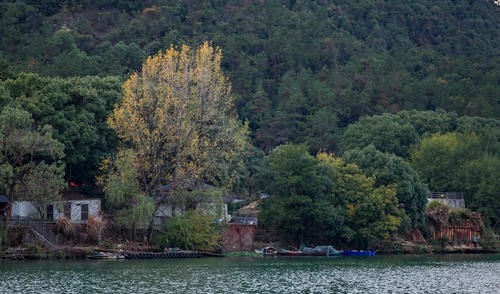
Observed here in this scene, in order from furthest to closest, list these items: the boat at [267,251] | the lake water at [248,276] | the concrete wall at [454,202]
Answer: the concrete wall at [454,202]
the boat at [267,251]
the lake water at [248,276]

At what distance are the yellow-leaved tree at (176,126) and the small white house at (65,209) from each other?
4.50 m

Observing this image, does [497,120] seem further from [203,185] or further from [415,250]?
[203,185]

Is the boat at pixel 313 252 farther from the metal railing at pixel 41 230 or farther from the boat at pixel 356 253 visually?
the metal railing at pixel 41 230

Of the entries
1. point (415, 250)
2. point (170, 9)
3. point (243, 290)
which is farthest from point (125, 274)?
point (170, 9)

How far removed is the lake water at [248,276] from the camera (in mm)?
49531

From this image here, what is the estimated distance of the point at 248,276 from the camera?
57438mm

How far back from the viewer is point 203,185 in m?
81.4

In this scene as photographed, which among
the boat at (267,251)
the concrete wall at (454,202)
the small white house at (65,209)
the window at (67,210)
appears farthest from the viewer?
the concrete wall at (454,202)

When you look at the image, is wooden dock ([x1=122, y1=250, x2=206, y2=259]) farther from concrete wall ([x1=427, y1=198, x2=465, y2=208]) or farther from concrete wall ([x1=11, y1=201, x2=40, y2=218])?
concrete wall ([x1=427, y1=198, x2=465, y2=208])

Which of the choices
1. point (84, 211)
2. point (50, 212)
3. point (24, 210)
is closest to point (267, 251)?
point (84, 211)

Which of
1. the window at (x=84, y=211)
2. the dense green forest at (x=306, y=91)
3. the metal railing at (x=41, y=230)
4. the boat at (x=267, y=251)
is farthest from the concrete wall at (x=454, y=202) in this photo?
the metal railing at (x=41, y=230)

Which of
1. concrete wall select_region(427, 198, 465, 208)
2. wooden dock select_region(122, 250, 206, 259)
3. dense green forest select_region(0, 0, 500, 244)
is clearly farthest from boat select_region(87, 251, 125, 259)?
concrete wall select_region(427, 198, 465, 208)

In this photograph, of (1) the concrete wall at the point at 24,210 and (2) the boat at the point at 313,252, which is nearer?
(1) the concrete wall at the point at 24,210

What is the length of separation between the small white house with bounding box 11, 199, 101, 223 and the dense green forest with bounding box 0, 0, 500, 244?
3540 mm
